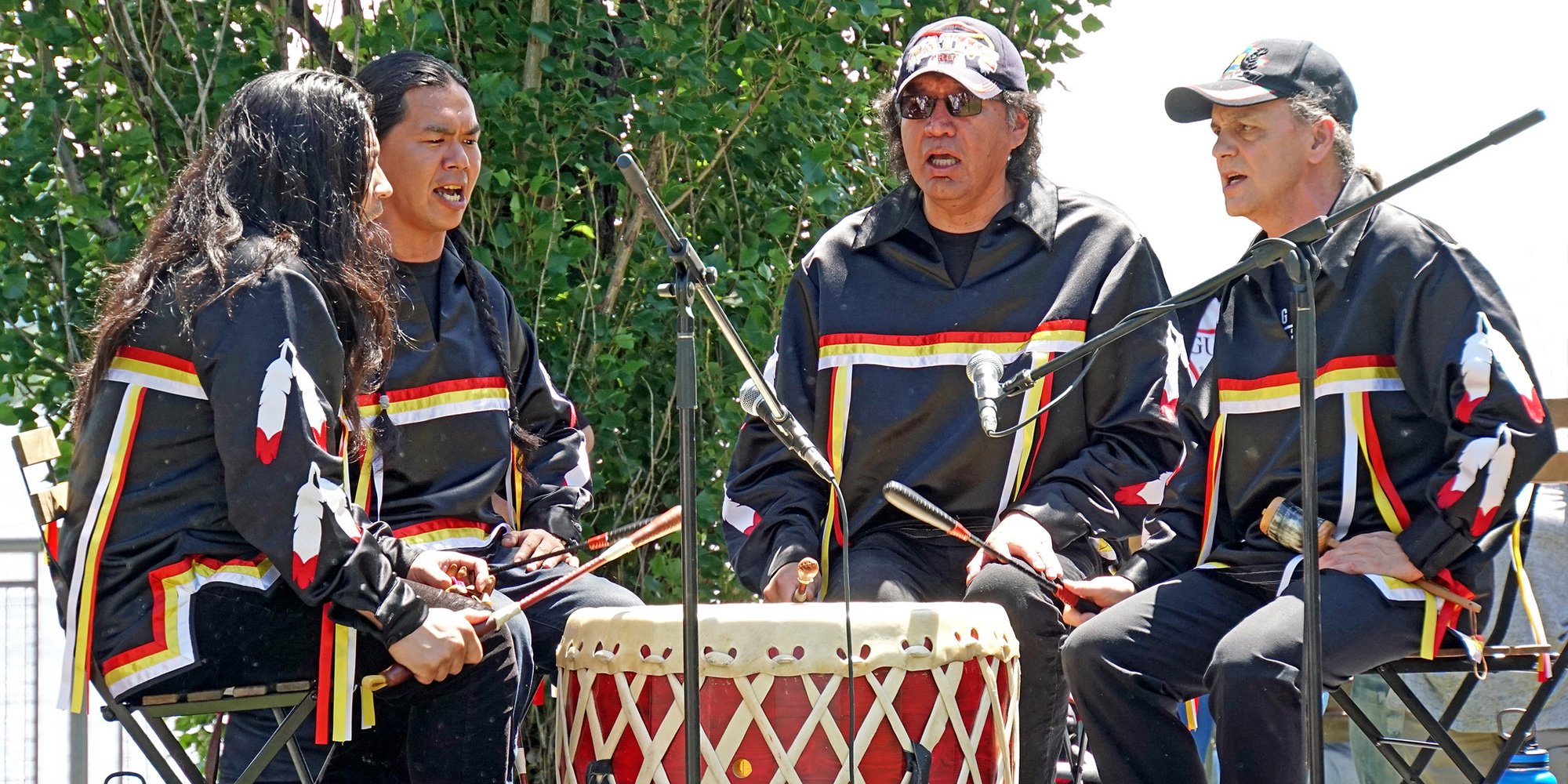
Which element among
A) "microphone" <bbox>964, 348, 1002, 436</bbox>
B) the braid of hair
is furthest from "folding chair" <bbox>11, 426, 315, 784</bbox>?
"microphone" <bbox>964, 348, 1002, 436</bbox>

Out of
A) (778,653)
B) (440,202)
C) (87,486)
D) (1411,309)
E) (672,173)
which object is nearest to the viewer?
(778,653)

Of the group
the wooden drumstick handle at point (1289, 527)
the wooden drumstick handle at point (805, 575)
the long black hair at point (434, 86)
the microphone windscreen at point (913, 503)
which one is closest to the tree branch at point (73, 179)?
the long black hair at point (434, 86)

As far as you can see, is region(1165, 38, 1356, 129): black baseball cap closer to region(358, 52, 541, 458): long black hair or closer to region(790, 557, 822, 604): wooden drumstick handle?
region(790, 557, 822, 604): wooden drumstick handle

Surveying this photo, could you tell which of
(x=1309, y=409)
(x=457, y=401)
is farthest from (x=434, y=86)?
(x=1309, y=409)

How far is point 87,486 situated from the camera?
2.57m

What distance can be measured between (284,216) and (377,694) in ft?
2.90

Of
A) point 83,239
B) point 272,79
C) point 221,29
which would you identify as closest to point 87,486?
point 272,79

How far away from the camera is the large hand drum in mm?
2320

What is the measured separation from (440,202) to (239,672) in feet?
3.91

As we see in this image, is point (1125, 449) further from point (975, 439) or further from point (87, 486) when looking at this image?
point (87, 486)

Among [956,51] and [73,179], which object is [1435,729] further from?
[73,179]

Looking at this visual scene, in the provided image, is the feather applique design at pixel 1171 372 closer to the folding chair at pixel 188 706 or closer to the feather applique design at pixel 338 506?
the feather applique design at pixel 338 506

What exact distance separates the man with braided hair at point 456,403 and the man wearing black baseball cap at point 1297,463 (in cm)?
114

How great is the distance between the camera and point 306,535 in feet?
8.28
